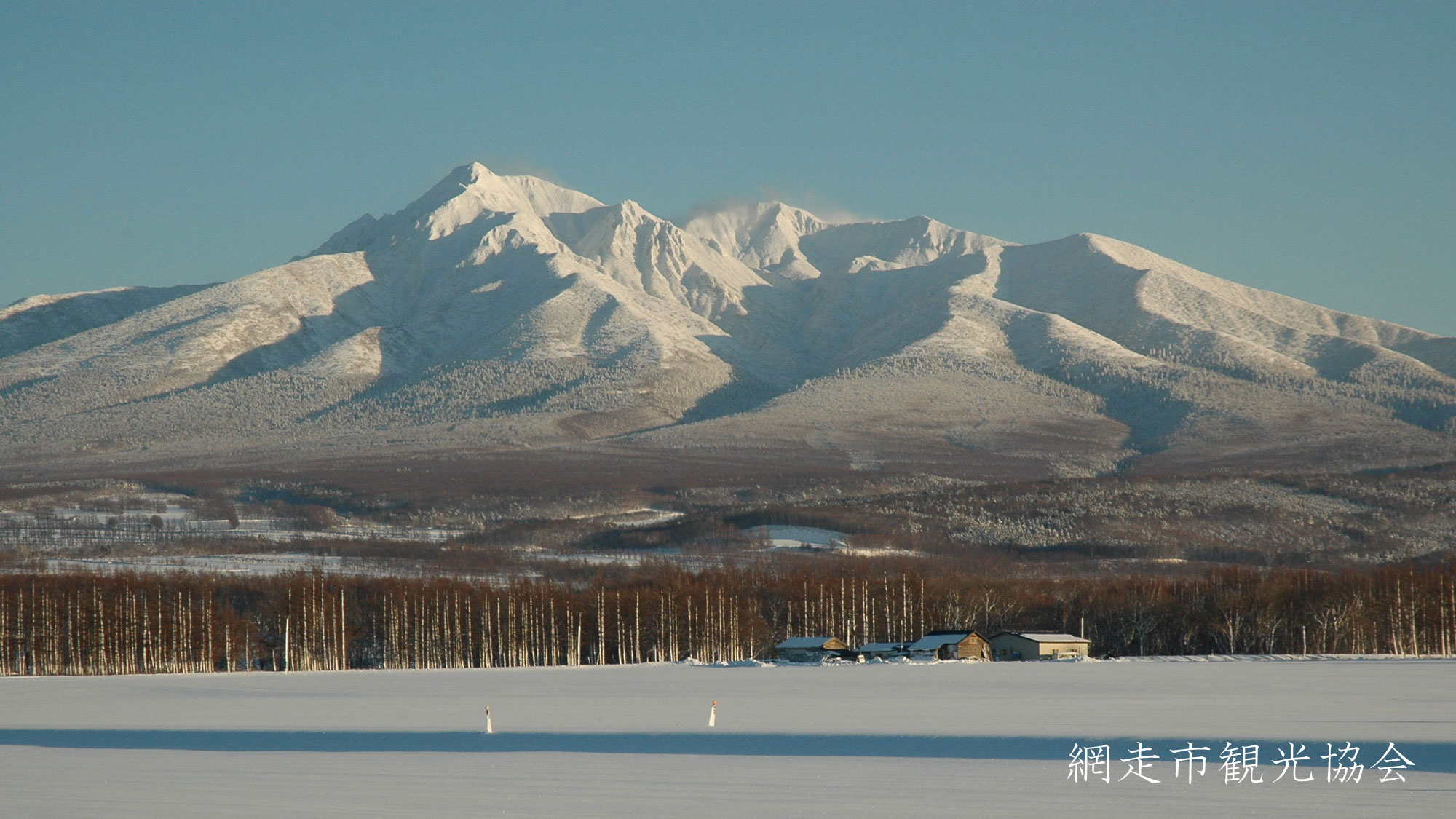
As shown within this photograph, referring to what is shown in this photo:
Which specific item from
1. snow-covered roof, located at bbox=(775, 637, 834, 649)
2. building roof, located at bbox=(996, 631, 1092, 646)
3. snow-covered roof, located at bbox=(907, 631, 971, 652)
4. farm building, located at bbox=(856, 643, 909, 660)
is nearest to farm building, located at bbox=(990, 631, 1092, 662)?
building roof, located at bbox=(996, 631, 1092, 646)

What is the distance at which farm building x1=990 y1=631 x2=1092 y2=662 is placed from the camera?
278 feet

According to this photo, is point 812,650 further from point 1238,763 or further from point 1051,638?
point 1238,763

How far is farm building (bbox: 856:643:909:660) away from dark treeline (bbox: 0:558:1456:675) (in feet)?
30.1

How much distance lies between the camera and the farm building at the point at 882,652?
84250 mm

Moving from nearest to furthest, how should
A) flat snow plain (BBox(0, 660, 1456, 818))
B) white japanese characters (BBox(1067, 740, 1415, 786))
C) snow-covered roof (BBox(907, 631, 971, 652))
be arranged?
flat snow plain (BBox(0, 660, 1456, 818)) < white japanese characters (BBox(1067, 740, 1415, 786)) < snow-covered roof (BBox(907, 631, 971, 652))

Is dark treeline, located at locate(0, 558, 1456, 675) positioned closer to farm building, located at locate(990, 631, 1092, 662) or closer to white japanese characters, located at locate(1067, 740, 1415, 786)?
farm building, located at locate(990, 631, 1092, 662)

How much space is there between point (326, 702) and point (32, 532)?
14063 cm

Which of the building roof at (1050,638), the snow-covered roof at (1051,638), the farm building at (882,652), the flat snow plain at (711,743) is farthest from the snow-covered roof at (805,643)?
the flat snow plain at (711,743)

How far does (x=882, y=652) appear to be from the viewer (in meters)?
84.9

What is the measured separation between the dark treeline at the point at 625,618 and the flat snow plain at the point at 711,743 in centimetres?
1930

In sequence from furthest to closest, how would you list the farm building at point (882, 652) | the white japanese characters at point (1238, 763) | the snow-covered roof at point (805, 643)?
the farm building at point (882, 652) → the snow-covered roof at point (805, 643) → the white japanese characters at point (1238, 763)

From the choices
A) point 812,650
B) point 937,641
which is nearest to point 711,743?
point 812,650

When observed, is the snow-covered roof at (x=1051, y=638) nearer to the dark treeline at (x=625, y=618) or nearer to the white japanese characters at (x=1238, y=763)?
the dark treeline at (x=625, y=618)

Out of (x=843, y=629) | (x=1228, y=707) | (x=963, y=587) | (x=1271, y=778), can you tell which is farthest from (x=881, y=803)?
(x=963, y=587)
